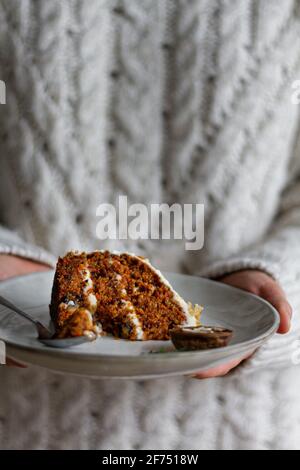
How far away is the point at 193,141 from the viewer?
74 cm

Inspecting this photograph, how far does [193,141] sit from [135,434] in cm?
39

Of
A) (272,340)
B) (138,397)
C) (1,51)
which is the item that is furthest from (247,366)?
(1,51)

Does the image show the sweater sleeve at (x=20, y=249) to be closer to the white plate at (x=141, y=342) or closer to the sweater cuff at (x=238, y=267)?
the white plate at (x=141, y=342)

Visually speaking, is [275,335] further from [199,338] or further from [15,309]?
[15,309]

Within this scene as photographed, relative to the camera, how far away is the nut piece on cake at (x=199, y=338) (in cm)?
52

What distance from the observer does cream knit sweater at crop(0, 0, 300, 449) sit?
709mm

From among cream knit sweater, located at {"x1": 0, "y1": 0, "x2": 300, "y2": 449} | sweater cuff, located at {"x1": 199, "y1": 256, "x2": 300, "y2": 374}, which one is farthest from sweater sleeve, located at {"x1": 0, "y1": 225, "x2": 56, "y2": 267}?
sweater cuff, located at {"x1": 199, "y1": 256, "x2": 300, "y2": 374}

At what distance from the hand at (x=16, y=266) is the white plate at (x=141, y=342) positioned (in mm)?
31

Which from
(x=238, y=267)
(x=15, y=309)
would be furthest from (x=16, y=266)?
(x=238, y=267)

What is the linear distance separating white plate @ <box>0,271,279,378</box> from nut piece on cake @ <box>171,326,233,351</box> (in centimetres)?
1

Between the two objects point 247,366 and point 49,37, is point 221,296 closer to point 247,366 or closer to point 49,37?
point 247,366

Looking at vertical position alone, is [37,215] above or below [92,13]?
below

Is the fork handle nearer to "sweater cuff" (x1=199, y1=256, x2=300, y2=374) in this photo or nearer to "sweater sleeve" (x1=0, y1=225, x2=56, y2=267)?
"sweater sleeve" (x1=0, y1=225, x2=56, y2=267)

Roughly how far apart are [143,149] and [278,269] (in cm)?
23
